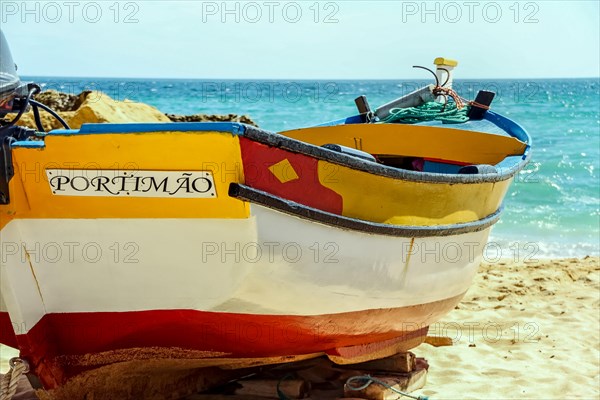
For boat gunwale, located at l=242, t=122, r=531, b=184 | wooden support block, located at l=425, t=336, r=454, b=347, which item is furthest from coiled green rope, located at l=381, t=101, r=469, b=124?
boat gunwale, located at l=242, t=122, r=531, b=184

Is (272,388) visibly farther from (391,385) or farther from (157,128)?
(157,128)

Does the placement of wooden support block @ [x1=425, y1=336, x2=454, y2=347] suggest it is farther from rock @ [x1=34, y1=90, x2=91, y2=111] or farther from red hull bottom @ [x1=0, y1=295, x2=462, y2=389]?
rock @ [x1=34, y1=90, x2=91, y2=111]

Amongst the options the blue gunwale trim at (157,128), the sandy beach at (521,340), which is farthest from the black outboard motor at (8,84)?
the sandy beach at (521,340)

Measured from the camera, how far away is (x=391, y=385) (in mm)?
3928

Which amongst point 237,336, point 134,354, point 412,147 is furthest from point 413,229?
point 412,147

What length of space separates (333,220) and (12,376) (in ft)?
4.92

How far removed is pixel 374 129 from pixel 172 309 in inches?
100

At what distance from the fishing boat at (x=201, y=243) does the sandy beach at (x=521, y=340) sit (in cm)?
104

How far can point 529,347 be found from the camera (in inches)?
203

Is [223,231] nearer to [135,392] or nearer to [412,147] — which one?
[135,392]

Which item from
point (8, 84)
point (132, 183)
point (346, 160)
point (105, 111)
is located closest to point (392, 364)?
point (346, 160)

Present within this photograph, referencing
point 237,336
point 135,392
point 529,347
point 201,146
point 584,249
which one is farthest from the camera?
point 584,249

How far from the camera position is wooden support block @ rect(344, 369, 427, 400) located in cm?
380

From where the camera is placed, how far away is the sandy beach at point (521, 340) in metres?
4.41
